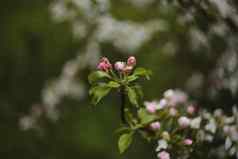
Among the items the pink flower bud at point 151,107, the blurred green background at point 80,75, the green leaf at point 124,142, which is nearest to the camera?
the green leaf at point 124,142

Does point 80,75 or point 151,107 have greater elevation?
point 80,75

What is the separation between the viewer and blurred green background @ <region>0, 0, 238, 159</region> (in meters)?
4.19

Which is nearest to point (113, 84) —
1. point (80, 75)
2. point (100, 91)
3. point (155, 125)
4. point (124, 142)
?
point (100, 91)

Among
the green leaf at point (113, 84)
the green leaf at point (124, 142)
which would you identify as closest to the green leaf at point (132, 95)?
the green leaf at point (113, 84)

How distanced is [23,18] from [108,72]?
3.50 m

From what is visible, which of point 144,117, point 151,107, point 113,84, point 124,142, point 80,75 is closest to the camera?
point 113,84

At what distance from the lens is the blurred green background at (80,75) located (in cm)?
419

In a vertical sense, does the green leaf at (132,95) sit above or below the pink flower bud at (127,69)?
below

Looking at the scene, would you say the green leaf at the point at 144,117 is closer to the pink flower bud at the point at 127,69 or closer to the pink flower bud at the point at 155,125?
the pink flower bud at the point at 155,125

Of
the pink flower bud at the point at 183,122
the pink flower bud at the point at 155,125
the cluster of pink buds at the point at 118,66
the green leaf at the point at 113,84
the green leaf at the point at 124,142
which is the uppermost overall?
the cluster of pink buds at the point at 118,66

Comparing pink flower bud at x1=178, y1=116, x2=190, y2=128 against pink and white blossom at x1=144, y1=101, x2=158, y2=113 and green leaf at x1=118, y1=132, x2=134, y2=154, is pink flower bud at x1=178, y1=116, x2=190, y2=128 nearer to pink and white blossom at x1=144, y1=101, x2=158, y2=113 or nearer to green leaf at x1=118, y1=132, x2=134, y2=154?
pink and white blossom at x1=144, y1=101, x2=158, y2=113

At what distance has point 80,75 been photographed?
4.66 metres

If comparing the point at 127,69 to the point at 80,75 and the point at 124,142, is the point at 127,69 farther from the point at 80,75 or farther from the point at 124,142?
the point at 80,75

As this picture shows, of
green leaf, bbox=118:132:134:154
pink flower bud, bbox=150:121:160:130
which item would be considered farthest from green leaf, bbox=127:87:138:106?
pink flower bud, bbox=150:121:160:130
